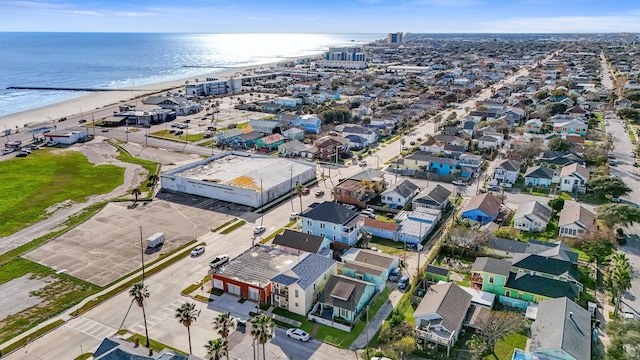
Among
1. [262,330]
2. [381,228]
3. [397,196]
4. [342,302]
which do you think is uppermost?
[262,330]

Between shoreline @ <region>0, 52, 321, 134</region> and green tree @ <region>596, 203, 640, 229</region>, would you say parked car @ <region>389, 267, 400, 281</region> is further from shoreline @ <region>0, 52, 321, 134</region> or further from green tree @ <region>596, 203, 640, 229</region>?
shoreline @ <region>0, 52, 321, 134</region>


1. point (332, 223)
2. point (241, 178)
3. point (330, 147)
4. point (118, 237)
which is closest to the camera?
point (332, 223)

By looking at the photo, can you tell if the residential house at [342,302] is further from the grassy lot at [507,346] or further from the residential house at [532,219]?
the residential house at [532,219]

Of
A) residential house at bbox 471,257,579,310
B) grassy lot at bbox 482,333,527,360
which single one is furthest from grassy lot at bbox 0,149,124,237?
grassy lot at bbox 482,333,527,360

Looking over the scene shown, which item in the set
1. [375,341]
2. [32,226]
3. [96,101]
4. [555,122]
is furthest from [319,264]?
[96,101]

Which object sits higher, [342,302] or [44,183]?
[342,302]

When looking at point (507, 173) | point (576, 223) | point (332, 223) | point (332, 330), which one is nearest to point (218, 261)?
point (332, 223)

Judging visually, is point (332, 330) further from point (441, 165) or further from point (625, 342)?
point (441, 165)
